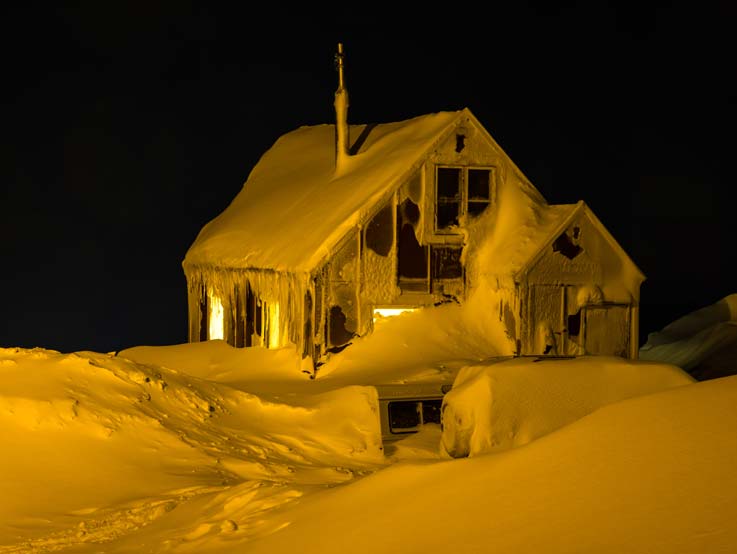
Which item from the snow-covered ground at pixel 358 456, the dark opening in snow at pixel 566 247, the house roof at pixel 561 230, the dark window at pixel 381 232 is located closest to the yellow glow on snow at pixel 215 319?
the snow-covered ground at pixel 358 456

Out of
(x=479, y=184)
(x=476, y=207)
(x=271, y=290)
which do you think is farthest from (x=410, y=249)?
(x=271, y=290)

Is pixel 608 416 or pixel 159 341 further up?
pixel 608 416

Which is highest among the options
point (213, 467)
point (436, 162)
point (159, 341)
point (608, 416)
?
point (436, 162)

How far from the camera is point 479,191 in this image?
24.6 meters

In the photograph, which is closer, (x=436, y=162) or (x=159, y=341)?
(x=436, y=162)

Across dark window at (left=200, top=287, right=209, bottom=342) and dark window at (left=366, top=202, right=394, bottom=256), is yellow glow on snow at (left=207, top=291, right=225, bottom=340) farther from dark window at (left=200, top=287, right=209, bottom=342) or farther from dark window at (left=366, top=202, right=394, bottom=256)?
dark window at (left=366, top=202, right=394, bottom=256)

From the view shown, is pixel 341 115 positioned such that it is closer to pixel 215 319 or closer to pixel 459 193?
pixel 459 193

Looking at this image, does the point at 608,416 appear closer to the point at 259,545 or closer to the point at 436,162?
the point at 259,545

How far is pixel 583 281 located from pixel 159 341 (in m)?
34.5

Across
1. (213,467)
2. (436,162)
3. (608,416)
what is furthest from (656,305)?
(608,416)

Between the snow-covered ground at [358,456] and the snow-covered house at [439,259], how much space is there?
77 cm

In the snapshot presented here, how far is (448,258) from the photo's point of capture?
2442 centimetres

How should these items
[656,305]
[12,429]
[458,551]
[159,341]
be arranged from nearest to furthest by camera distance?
[458,551]
[12,429]
[159,341]
[656,305]

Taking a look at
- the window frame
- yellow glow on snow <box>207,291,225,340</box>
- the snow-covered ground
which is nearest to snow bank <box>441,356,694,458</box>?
the snow-covered ground
